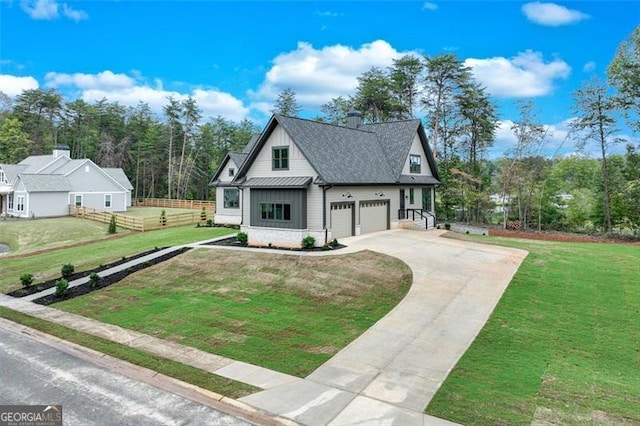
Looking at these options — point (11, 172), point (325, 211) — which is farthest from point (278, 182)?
point (11, 172)

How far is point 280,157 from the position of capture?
21266mm

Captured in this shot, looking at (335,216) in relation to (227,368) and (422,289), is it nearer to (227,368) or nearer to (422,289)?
(422,289)

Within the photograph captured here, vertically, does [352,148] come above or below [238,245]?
above

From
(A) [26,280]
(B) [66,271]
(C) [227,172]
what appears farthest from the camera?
(C) [227,172]

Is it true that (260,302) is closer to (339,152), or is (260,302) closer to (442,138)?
(339,152)

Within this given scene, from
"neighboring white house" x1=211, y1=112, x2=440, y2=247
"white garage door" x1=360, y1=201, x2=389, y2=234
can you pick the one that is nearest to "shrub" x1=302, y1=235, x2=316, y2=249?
"neighboring white house" x1=211, y1=112, x2=440, y2=247

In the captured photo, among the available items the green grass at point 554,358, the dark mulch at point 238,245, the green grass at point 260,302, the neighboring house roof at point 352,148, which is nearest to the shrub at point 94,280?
the green grass at point 260,302

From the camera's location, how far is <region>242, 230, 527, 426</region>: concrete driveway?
646cm

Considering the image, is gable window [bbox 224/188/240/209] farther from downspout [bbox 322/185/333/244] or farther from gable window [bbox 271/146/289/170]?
downspout [bbox 322/185/333/244]

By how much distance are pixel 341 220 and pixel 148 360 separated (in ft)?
45.9

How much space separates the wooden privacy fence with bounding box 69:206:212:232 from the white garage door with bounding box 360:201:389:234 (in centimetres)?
1787

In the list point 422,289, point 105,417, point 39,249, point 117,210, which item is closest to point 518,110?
point 422,289

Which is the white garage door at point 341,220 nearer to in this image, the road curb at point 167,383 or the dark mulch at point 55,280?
the dark mulch at point 55,280

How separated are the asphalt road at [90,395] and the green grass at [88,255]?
10.7m
